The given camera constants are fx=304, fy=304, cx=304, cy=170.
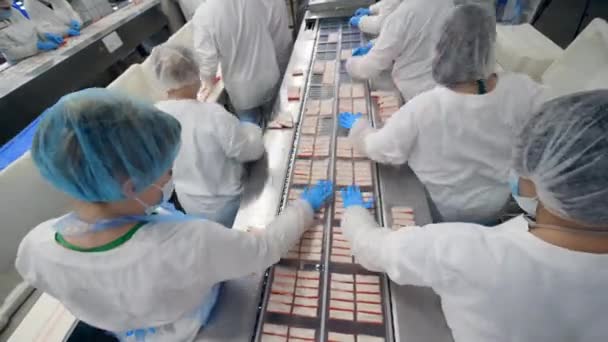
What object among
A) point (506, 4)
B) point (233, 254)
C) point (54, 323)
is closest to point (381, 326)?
point (233, 254)

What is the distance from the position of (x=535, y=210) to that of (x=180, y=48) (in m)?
1.47

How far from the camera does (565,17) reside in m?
3.01

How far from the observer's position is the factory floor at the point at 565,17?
8.65 feet

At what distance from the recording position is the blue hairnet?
24.6 inches

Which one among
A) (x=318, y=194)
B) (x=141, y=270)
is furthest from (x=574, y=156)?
(x=141, y=270)

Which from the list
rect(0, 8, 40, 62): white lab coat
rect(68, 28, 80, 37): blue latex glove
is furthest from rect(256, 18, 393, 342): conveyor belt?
rect(68, 28, 80, 37): blue latex glove

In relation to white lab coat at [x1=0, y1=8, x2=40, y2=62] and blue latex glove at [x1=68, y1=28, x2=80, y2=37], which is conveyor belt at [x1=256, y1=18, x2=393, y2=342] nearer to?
white lab coat at [x1=0, y1=8, x2=40, y2=62]

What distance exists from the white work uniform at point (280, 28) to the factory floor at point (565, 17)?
2.68m

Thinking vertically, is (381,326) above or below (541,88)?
below

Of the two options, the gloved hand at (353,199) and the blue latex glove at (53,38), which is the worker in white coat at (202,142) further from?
the blue latex glove at (53,38)

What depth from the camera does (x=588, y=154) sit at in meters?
0.56

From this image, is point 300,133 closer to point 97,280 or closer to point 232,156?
point 232,156

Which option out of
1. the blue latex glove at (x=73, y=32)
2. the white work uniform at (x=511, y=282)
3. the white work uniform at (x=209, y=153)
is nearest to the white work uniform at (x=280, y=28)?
the white work uniform at (x=209, y=153)

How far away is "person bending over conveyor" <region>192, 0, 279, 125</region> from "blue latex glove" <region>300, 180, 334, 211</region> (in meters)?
1.31
